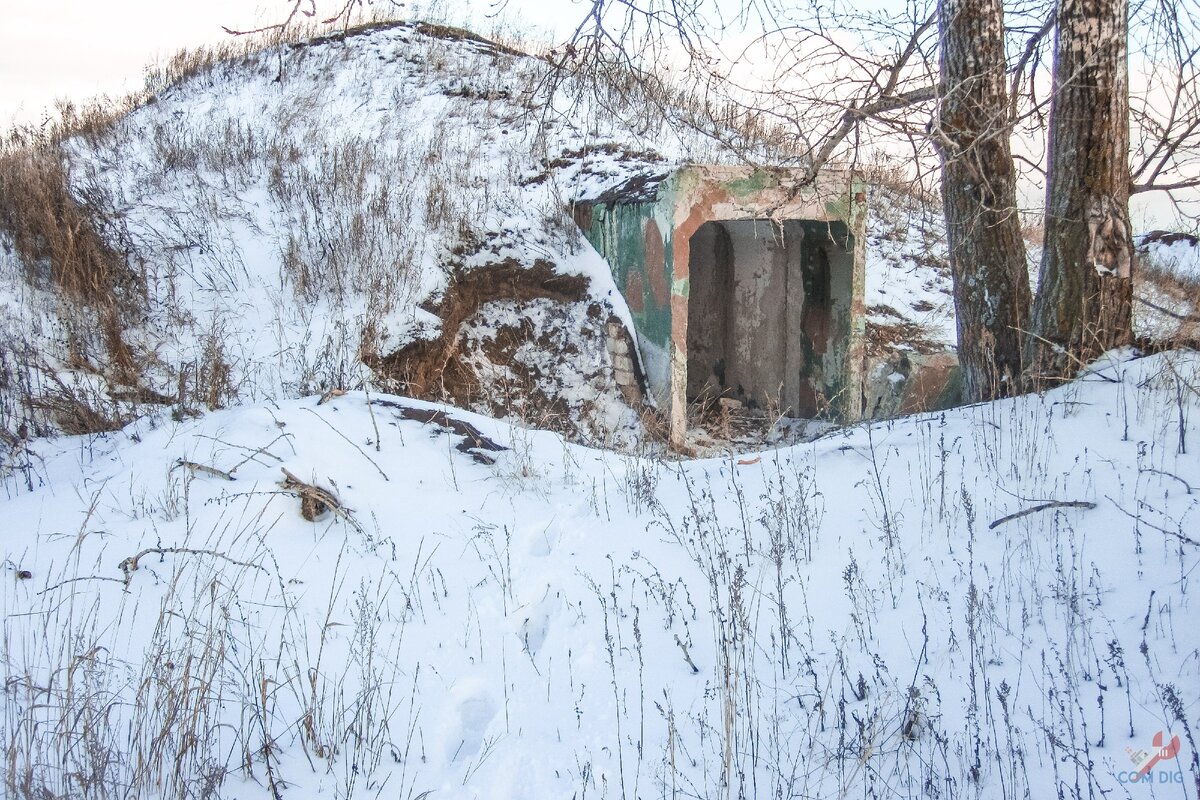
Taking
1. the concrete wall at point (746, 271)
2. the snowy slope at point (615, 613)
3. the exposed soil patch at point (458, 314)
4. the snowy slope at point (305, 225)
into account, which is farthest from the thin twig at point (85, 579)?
the concrete wall at point (746, 271)

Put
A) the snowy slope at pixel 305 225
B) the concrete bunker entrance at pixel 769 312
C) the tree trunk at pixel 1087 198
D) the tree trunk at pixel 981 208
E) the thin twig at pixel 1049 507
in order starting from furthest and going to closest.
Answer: the concrete bunker entrance at pixel 769 312 → the snowy slope at pixel 305 225 → the tree trunk at pixel 981 208 → the tree trunk at pixel 1087 198 → the thin twig at pixel 1049 507

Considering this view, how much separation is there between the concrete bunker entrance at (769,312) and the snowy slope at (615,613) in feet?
11.5

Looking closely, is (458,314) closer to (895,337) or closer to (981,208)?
(981,208)

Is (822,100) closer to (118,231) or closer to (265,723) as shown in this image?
(265,723)

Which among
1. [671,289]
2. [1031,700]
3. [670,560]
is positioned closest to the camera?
[1031,700]

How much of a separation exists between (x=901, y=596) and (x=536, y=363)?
16.5 ft

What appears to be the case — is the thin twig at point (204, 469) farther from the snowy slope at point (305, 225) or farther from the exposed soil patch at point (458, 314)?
the exposed soil patch at point (458, 314)

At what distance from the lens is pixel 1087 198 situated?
178 inches

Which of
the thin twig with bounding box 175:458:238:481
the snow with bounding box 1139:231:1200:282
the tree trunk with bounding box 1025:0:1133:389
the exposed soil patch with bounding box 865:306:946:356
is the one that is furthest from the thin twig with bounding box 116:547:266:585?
the snow with bounding box 1139:231:1200:282

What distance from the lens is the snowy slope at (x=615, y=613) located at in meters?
2.27

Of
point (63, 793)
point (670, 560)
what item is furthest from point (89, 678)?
point (670, 560)

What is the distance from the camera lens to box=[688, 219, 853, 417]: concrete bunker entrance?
8.09 metres

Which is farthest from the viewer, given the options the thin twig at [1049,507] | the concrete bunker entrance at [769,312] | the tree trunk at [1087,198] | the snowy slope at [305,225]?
the concrete bunker entrance at [769,312]

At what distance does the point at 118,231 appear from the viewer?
25.6ft
